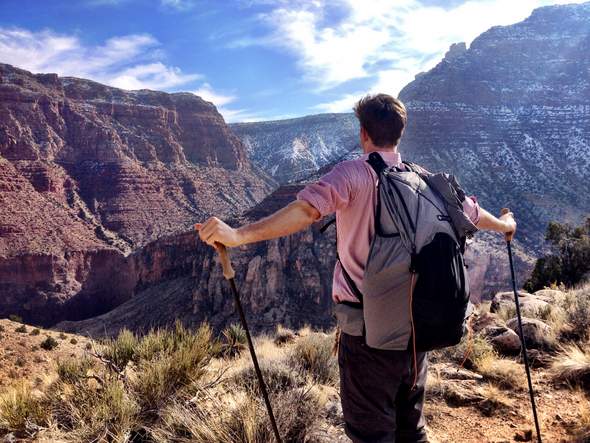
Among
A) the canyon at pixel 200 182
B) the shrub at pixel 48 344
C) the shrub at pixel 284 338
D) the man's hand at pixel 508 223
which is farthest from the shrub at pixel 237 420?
the canyon at pixel 200 182

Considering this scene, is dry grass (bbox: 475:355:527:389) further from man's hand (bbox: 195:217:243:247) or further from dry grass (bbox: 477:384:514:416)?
man's hand (bbox: 195:217:243:247)

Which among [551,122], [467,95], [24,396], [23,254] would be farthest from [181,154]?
[24,396]

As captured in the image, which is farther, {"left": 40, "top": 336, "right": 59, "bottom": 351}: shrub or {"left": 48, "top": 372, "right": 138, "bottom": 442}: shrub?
{"left": 40, "top": 336, "right": 59, "bottom": 351}: shrub

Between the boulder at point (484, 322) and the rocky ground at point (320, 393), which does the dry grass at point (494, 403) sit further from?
the boulder at point (484, 322)

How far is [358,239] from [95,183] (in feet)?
224

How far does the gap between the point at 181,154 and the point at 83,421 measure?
79452 millimetres

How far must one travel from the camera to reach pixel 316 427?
3.49 metres

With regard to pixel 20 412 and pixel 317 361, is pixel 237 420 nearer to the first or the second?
pixel 20 412

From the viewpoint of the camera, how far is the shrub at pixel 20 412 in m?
3.75

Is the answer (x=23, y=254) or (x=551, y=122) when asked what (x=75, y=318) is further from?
(x=551, y=122)

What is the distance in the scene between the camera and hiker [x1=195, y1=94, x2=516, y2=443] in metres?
2.14

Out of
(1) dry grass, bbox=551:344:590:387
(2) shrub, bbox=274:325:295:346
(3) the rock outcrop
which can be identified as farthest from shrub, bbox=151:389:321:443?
(3) the rock outcrop

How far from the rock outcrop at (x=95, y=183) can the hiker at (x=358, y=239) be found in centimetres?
4503

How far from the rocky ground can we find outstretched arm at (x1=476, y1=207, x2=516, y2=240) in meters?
0.70
